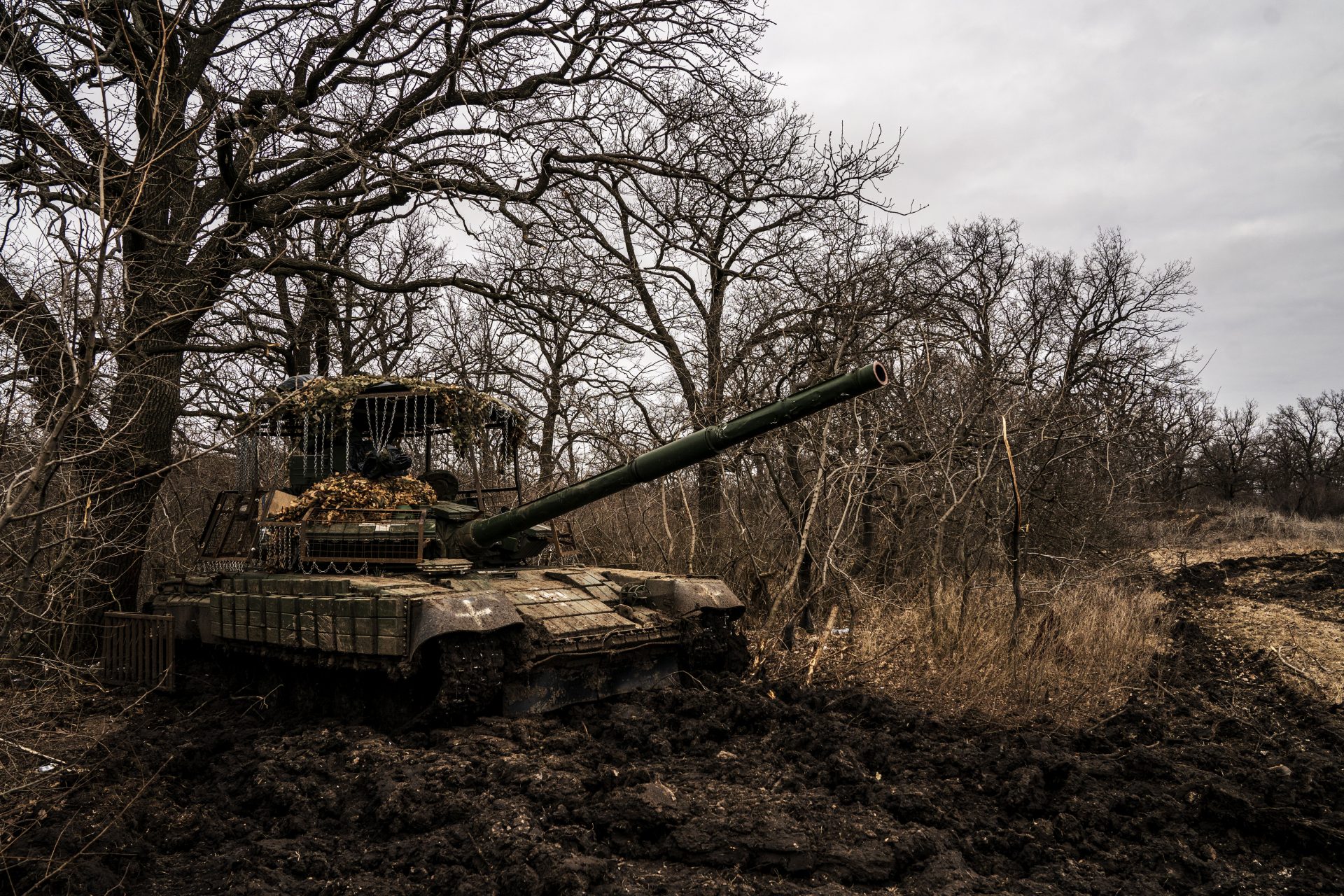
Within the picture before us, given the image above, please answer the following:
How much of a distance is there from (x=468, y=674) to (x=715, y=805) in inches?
82.1

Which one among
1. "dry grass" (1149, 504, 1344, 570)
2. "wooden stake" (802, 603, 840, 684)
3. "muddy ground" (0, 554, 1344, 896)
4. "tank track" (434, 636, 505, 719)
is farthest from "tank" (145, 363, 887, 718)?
"dry grass" (1149, 504, 1344, 570)

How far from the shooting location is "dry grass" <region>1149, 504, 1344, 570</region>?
1970 cm

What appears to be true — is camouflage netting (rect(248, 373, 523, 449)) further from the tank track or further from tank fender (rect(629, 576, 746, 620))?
the tank track

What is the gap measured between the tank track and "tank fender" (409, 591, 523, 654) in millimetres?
140

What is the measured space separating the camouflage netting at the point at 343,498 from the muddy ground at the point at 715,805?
1683mm

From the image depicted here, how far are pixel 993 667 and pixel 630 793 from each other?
366 centimetres

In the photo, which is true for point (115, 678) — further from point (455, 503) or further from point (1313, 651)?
point (1313, 651)

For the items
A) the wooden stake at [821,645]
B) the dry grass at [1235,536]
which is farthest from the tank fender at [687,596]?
the dry grass at [1235,536]

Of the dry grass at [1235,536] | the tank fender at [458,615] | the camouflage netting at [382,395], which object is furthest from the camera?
the dry grass at [1235,536]

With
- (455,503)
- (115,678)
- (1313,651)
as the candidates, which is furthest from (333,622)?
(1313,651)

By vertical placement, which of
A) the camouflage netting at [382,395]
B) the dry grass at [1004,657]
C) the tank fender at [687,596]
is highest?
the camouflage netting at [382,395]

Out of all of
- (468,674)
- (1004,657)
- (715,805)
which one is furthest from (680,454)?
(1004,657)

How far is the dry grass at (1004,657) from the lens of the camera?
750 centimetres

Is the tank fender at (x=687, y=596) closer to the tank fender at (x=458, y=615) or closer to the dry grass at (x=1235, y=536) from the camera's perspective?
the tank fender at (x=458, y=615)
